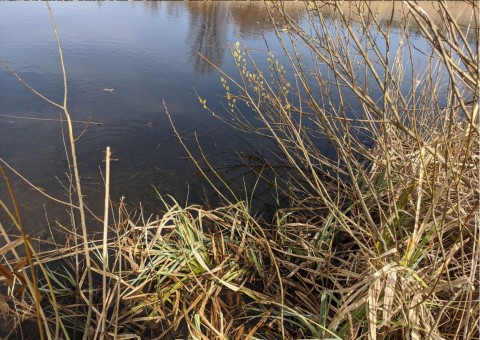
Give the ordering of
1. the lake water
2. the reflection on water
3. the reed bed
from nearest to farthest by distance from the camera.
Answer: the reed bed
the lake water
the reflection on water

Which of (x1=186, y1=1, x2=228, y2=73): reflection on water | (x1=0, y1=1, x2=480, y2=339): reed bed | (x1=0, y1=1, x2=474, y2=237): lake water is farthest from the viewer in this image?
(x1=186, y1=1, x2=228, y2=73): reflection on water

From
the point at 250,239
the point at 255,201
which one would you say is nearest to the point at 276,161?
the point at 255,201

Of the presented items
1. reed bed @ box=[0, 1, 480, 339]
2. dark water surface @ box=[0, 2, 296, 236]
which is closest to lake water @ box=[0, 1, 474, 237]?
dark water surface @ box=[0, 2, 296, 236]

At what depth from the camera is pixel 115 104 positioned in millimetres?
Answer: 6277

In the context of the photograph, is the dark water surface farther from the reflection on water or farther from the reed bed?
the reed bed

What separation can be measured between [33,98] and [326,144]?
221 inches

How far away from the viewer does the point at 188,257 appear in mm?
3035

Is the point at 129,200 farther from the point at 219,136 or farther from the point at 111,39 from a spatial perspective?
the point at 111,39

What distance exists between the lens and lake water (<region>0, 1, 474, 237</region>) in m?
4.30

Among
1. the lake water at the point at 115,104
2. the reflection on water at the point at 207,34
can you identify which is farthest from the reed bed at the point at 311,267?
the reflection on water at the point at 207,34

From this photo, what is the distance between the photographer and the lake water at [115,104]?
4305 millimetres

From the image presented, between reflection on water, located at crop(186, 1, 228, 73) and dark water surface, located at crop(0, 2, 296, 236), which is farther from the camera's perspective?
reflection on water, located at crop(186, 1, 228, 73)

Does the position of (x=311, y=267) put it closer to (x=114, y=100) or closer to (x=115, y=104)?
(x=115, y=104)

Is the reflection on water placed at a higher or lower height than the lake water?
higher
